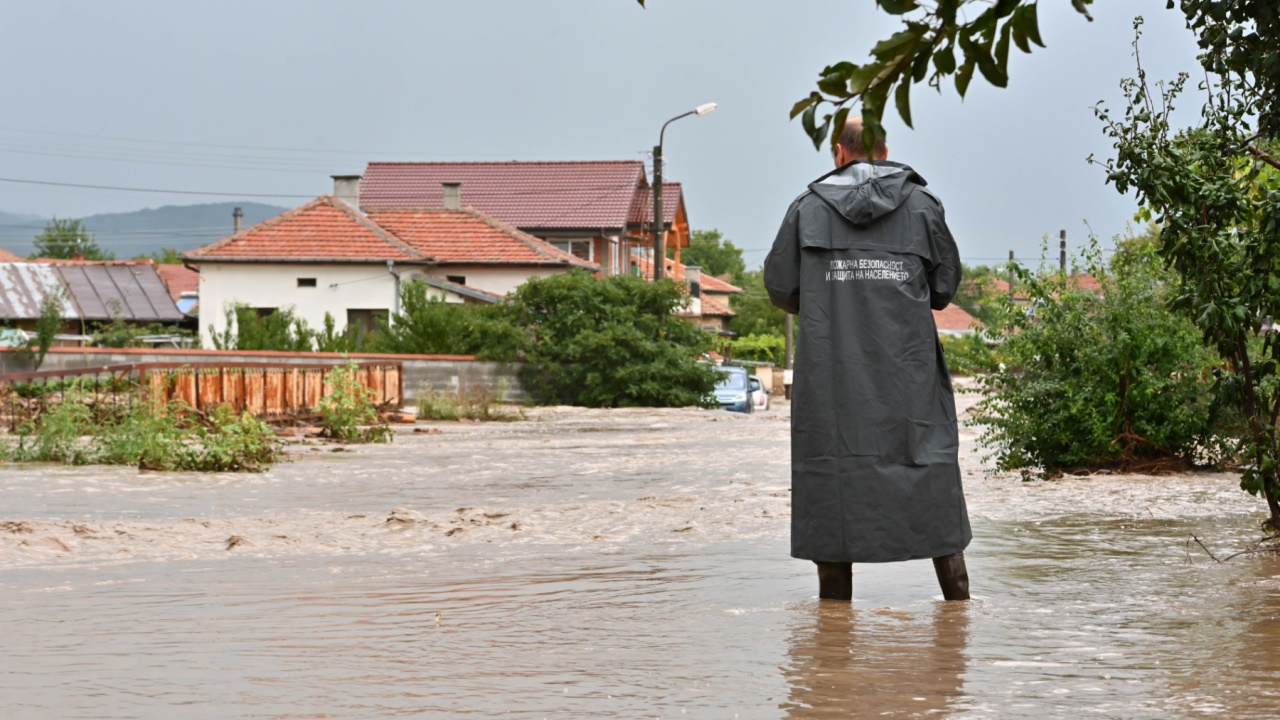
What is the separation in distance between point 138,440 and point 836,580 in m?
11.3

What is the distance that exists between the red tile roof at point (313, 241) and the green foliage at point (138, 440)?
30375 millimetres

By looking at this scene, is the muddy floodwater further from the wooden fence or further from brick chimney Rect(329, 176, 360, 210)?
brick chimney Rect(329, 176, 360, 210)

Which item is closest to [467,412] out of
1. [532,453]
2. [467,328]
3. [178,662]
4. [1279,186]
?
[467,328]

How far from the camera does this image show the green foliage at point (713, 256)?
455 ft

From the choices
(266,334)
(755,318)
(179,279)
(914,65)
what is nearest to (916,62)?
(914,65)

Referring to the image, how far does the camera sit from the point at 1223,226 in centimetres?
690

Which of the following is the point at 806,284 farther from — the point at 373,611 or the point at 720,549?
the point at 720,549

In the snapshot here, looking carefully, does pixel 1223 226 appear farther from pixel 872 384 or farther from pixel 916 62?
pixel 916 62

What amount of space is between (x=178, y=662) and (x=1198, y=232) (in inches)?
178

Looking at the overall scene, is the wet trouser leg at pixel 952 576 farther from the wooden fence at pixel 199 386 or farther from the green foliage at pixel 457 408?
the green foliage at pixel 457 408

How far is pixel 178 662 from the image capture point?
4891 mm

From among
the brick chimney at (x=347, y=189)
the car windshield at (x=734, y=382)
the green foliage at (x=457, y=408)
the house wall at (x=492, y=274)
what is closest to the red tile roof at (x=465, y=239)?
the house wall at (x=492, y=274)

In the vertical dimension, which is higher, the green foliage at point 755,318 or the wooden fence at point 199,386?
the green foliage at point 755,318

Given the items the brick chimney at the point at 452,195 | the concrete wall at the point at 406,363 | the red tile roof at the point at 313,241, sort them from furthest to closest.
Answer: the brick chimney at the point at 452,195 < the red tile roof at the point at 313,241 < the concrete wall at the point at 406,363
